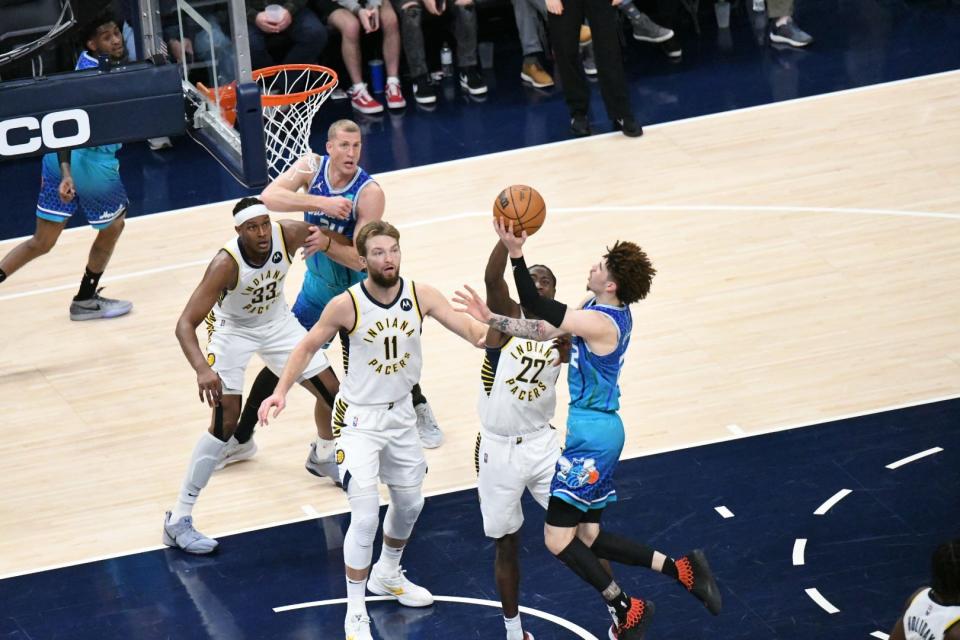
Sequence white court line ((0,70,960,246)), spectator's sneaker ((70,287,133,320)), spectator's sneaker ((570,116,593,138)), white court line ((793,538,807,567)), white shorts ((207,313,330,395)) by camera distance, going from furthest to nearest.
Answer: spectator's sneaker ((570,116,593,138))
white court line ((0,70,960,246))
spectator's sneaker ((70,287,133,320))
white shorts ((207,313,330,395))
white court line ((793,538,807,567))

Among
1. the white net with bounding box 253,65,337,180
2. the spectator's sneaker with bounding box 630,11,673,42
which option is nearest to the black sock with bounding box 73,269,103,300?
the white net with bounding box 253,65,337,180

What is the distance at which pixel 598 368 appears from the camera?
22.6 feet

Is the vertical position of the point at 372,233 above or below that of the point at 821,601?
above

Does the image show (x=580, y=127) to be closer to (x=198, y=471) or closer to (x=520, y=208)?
(x=198, y=471)

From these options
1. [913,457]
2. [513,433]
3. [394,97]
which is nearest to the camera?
[513,433]

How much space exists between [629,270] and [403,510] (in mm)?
1627

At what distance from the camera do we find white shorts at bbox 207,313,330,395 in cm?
827

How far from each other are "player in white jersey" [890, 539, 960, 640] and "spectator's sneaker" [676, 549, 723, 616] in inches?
51.0

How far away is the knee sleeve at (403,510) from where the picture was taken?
7.39 meters

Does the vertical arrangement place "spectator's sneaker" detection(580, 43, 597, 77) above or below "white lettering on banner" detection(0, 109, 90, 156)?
below

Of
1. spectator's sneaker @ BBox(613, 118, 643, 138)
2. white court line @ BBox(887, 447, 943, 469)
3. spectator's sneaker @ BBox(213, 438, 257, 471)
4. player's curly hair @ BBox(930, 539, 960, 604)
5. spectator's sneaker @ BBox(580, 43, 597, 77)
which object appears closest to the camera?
player's curly hair @ BBox(930, 539, 960, 604)

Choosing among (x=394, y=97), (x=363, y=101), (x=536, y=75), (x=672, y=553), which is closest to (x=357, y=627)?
(x=672, y=553)

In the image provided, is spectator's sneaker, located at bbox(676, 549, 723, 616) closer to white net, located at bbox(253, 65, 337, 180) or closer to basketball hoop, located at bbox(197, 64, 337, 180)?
basketball hoop, located at bbox(197, 64, 337, 180)

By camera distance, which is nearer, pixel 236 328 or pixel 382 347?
pixel 382 347
